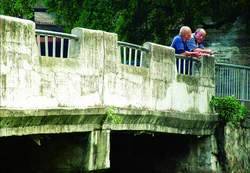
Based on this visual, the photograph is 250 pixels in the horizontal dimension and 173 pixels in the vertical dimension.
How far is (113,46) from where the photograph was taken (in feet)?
35.6

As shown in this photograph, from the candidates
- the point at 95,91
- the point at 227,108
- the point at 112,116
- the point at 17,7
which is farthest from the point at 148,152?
the point at 17,7

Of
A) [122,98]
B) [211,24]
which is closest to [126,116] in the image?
[122,98]

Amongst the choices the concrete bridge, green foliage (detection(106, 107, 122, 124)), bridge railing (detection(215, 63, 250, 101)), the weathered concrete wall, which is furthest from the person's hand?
green foliage (detection(106, 107, 122, 124))

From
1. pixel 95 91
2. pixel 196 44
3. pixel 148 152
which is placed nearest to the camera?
pixel 95 91

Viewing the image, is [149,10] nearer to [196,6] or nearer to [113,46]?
[196,6]

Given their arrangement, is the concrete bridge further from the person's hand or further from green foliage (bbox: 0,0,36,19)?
green foliage (bbox: 0,0,36,19)

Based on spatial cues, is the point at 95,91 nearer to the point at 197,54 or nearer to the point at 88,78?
the point at 88,78

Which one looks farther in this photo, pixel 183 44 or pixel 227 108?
pixel 227 108

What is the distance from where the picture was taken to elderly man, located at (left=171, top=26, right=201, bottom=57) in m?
13.2

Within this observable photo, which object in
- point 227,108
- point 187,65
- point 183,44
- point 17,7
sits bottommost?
point 227,108

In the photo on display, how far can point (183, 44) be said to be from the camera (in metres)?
13.5

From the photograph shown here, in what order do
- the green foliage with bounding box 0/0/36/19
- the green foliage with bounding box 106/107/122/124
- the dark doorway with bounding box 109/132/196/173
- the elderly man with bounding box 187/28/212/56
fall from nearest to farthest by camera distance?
1. the green foliage with bounding box 106/107/122/124
2. the elderly man with bounding box 187/28/212/56
3. the dark doorway with bounding box 109/132/196/173
4. the green foliage with bounding box 0/0/36/19

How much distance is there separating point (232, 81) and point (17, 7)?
24.2 ft

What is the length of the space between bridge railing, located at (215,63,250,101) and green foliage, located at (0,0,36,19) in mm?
7095
